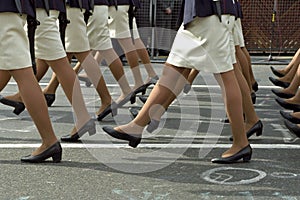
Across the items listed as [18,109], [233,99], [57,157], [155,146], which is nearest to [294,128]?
[233,99]

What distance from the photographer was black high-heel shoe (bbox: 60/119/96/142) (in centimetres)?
579

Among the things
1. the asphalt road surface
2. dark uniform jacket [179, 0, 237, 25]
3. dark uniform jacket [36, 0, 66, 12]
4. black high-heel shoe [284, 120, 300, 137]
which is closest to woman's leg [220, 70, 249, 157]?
the asphalt road surface

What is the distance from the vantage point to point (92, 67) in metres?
6.51

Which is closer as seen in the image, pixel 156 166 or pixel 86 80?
pixel 156 166

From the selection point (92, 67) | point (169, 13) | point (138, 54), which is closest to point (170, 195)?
point (92, 67)

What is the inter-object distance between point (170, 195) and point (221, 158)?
93 centimetres

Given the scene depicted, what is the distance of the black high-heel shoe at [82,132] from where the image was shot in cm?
579

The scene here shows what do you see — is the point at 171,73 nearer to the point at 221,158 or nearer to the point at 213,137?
the point at 221,158

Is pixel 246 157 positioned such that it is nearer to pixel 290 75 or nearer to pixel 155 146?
pixel 155 146

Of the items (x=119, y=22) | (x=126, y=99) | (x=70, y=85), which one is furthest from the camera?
(x=119, y=22)

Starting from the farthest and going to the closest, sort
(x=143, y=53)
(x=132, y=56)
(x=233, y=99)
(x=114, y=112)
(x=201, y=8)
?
(x=143, y=53) → (x=132, y=56) → (x=114, y=112) → (x=233, y=99) → (x=201, y=8)

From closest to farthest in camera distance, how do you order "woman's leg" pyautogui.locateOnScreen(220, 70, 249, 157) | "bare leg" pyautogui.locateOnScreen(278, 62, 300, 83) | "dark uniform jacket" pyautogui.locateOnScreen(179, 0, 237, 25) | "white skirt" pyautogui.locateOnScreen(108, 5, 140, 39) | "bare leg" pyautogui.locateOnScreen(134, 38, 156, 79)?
"dark uniform jacket" pyautogui.locateOnScreen(179, 0, 237, 25)
"woman's leg" pyautogui.locateOnScreen(220, 70, 249, 157)
"white skirt" pyautogui.locateOnScreen(108, 5, 140, 39)
"bare leg" pyautogui.locateOnScreen(278, 62, 300, 83)
"bare leg" pyautogui.locateOnScreen(134, 38, 156, 79)

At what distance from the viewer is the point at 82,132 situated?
583cm

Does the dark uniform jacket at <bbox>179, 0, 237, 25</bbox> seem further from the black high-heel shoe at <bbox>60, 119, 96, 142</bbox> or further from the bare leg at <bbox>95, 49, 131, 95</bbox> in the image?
the bare leg at <bbox>95, 49, 131, 95</bbox>
